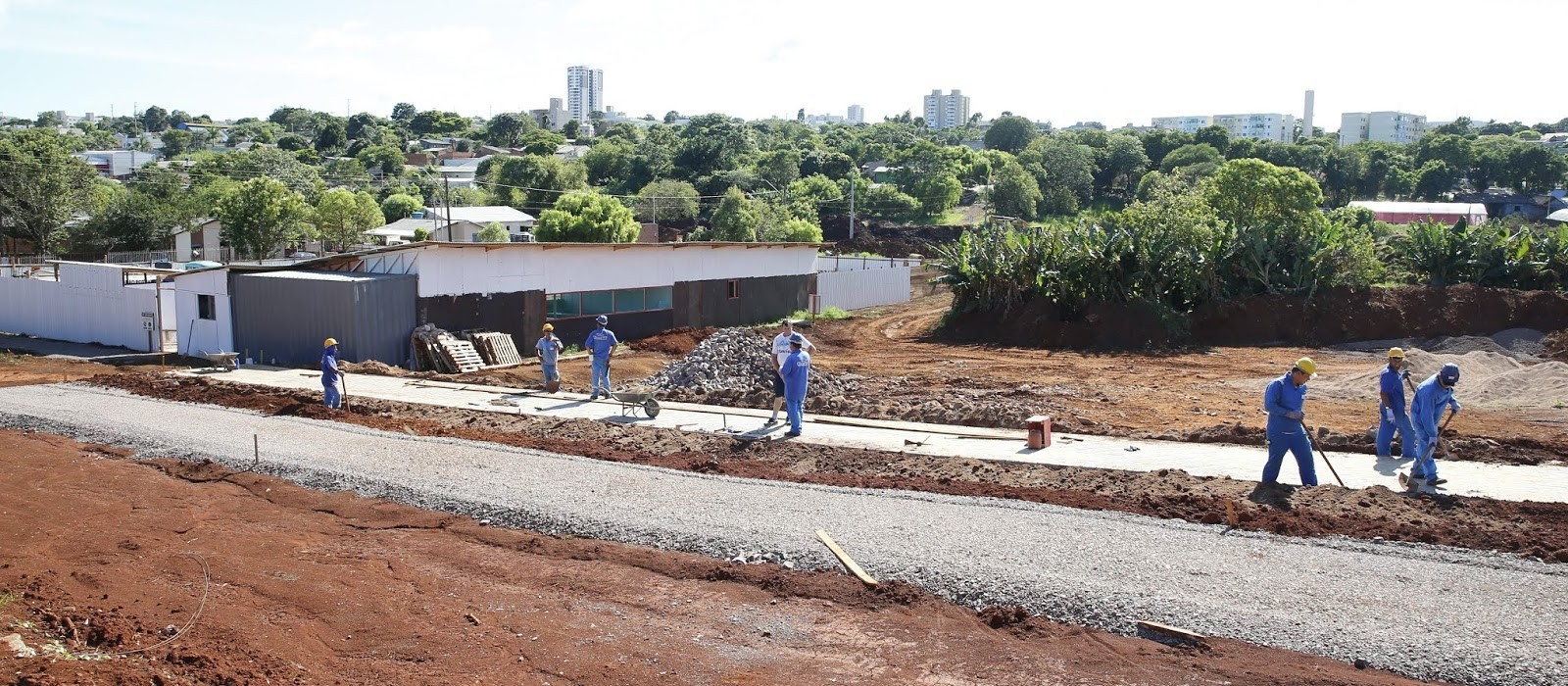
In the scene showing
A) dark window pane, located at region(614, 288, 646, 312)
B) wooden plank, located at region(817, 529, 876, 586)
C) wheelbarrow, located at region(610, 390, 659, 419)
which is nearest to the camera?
wooden plank, located at region(817, 529, 876, 586)

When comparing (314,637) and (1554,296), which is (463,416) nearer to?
(314,637)

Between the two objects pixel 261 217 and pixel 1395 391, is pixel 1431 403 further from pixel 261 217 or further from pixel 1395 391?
pixel 261 217

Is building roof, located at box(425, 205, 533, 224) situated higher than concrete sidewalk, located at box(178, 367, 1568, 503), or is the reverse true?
building roof, located at box(425, 205, 533, 224)

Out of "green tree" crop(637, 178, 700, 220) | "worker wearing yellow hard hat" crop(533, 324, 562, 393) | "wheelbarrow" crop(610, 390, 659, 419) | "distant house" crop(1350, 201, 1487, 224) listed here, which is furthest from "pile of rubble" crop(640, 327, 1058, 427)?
"distant house" crop(1350, 201, 1487, 224)

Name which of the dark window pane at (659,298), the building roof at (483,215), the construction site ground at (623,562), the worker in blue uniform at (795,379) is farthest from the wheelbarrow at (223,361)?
the building roof at (483,215)

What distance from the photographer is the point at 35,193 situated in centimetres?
5262

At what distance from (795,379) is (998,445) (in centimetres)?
281

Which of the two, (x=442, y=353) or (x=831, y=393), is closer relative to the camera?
(x=831, y=393)

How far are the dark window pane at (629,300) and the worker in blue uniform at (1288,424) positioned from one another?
802 inches

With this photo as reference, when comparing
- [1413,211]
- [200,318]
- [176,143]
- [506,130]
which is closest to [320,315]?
[200,318]

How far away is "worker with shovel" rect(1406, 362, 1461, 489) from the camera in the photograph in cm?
1155

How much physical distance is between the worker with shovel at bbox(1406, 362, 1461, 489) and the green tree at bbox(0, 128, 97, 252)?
58542 mm

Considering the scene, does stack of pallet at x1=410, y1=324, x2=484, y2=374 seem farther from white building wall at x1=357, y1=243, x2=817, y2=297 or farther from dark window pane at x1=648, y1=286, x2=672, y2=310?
dark window pane at x1=648, y1=286, x2=672, y2=310

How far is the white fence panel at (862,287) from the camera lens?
1580 inches
